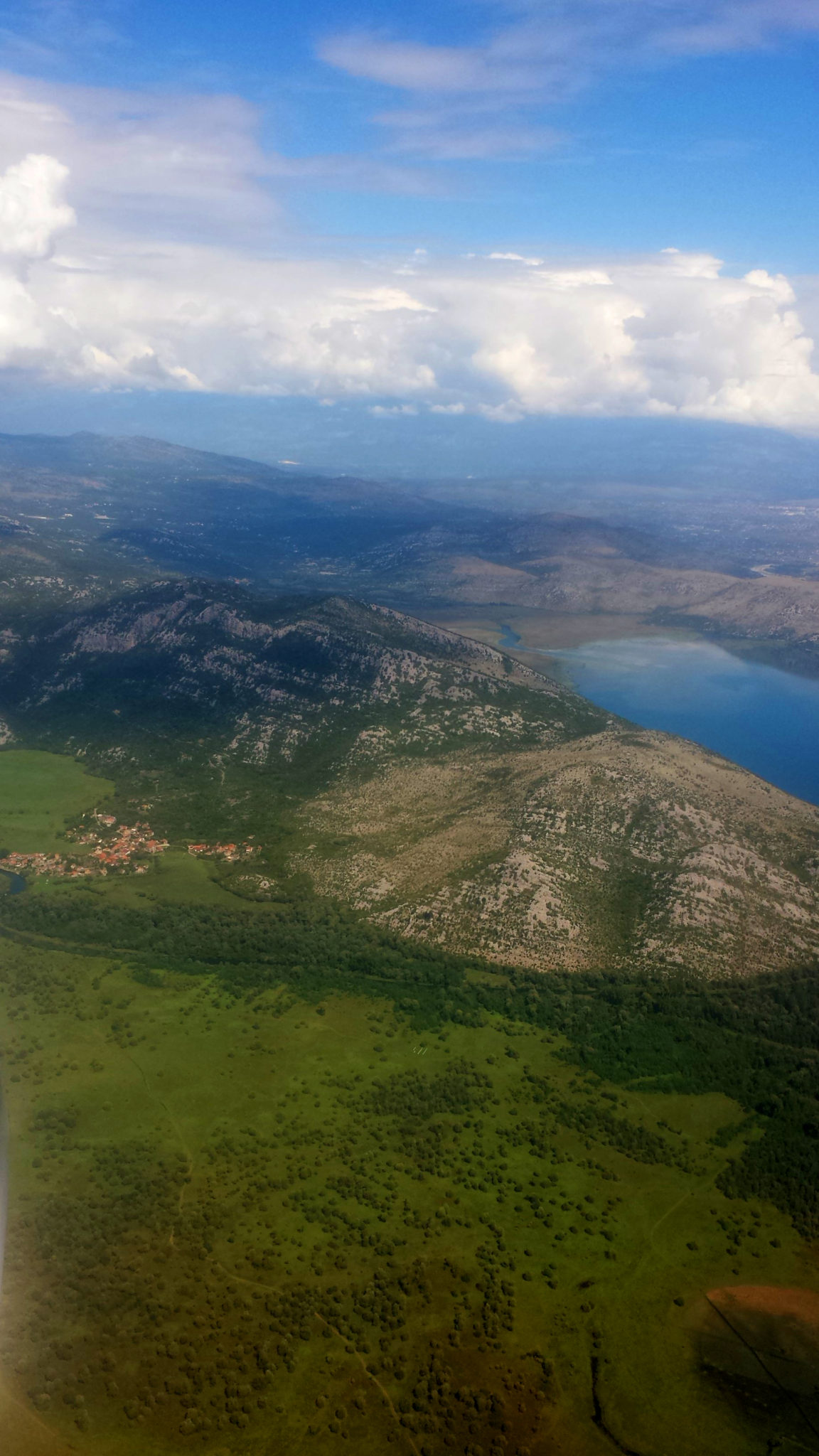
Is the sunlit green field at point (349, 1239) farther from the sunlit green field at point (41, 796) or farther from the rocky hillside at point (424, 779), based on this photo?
the sunlit green field at point (41, 796)

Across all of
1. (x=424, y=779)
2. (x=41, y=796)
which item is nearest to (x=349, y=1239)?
(x=424, y=779)

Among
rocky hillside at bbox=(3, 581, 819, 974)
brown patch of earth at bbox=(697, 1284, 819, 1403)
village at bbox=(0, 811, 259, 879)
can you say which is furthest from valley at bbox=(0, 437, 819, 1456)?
rocky hillside at bbox=(3, 581, 819, 974)

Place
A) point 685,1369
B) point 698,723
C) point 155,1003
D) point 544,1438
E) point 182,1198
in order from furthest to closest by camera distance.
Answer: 1. point 698,723
2. point 155,1003
3. point 182,1198
4. point 685,1369
5. point 544,1438

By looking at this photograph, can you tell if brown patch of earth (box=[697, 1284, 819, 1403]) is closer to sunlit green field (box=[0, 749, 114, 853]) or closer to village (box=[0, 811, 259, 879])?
village (box=[0, 811, 259, 879])

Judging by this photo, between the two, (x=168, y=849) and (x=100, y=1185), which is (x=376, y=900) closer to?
(x=168, y=849)

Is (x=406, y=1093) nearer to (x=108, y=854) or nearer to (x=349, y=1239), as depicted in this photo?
(x=349, y=1239)

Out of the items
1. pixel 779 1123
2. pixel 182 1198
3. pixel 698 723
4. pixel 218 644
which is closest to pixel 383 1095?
pixel 182 1198

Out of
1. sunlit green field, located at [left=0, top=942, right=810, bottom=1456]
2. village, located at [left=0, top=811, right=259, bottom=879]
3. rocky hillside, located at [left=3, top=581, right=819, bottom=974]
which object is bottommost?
sunlit green field, located at [left=0, top=942, right=810, bottom=1456]
